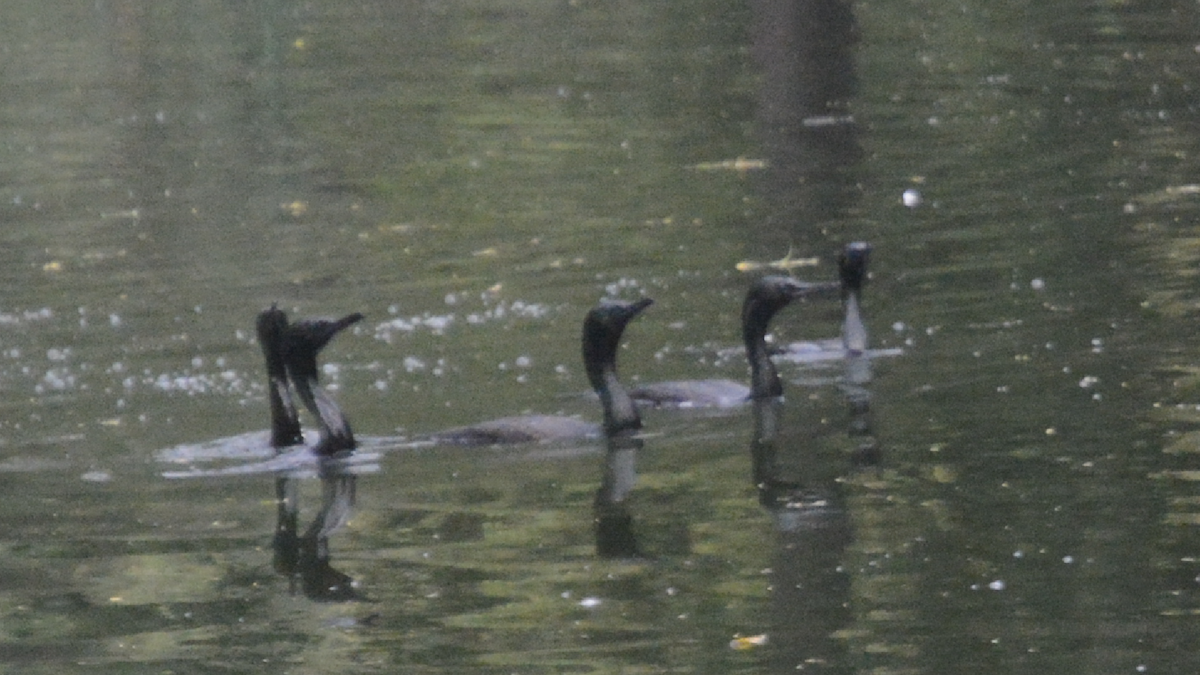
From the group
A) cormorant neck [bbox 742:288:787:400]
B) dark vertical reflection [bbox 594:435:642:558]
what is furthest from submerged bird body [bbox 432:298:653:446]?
cormorant neck [bbox 742:288:787:400]

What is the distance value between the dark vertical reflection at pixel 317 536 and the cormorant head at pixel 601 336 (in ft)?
5.21

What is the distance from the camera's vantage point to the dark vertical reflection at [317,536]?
10.3 meters

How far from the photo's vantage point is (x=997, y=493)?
430 inches

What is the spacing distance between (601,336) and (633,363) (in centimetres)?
183

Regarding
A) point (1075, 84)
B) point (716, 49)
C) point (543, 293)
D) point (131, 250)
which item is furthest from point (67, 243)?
point (716, 49)

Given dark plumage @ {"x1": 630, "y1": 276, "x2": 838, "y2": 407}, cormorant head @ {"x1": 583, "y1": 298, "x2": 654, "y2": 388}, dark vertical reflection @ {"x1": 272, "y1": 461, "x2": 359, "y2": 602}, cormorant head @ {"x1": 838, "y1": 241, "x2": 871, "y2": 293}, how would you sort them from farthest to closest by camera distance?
cormorant head @ {"x1": 838, "y1": 241, "x2": 871, "y2": 293}
dark plumage @ {"x1": 630, "y1": 276, "x2": 838, "y2": 407}
cormorant head @ {"x1": 583, "y1": 298, "x2": 654, "y2": 388}
dark vertical reflection @ {"x1": 272, "y1": 461, "x2": 359, "y2": 602}

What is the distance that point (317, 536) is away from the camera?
1127cm

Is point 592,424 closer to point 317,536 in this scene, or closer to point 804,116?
point 317,536

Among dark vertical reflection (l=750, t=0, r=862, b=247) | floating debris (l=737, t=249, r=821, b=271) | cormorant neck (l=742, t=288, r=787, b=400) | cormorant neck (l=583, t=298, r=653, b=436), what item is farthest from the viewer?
dark vertical reflection (l=750, t=0, r=862, b=247)

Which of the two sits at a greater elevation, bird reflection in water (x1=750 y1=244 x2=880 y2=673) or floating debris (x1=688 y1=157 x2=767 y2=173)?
floating debris (x1=688 y1=157 x2=767 y2=173)

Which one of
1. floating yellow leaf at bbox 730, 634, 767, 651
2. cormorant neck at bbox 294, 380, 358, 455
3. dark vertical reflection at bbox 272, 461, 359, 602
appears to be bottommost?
dark vertical reflection at bbox 272, 461, 359, 602

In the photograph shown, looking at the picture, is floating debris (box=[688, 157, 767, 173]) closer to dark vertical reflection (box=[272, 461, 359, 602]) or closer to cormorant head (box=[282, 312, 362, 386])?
cormorant head (box=[282, 312, 362, 386])

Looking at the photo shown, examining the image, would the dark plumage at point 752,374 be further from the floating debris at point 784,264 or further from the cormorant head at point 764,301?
the floating debris at point 784,264

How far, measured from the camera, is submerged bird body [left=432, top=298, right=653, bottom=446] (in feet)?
42.2
